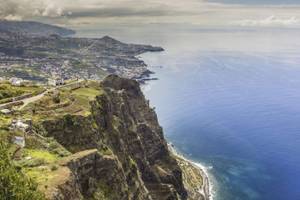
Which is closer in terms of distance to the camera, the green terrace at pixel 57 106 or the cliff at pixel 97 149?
the cliff at pixel 97 149

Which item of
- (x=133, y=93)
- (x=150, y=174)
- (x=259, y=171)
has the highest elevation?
(x=133, y=93)

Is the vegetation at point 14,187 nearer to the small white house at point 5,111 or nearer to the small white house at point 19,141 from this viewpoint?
the small white house at point 19,141

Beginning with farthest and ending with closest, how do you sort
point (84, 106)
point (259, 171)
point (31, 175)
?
1. point (259, 171)
2. point (84, 106)
3. point (31, 175)

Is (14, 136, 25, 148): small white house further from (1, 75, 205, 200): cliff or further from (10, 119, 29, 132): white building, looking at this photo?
(10, 119, 29, 132): white building

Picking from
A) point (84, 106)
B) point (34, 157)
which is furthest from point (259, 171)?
point (34, 157)

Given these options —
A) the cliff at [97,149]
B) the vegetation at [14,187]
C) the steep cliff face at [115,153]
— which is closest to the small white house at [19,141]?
the cliff at [97,149]

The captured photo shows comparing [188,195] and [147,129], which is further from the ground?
[147,129]

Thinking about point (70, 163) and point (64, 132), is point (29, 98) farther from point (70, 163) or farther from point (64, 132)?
point (70, 163)

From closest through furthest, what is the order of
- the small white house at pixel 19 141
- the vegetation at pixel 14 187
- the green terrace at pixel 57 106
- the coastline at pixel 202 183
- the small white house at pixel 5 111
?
the vegetation at pixel 14 187
the small white house at pixel 19 141
the small white house at pixel 5 111
the green terrace at pixel 57 106
the coastline at pixel 202 183
